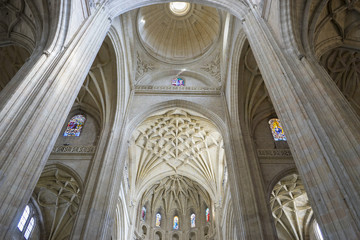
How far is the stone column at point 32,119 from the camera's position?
14.5 ft

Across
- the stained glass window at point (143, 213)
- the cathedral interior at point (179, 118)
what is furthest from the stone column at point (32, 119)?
the stained glass window at point (143, 213)

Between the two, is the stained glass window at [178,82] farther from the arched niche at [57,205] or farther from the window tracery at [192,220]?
the window tracery at [192,220]

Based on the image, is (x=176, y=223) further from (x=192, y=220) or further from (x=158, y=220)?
(x=158, y=220)

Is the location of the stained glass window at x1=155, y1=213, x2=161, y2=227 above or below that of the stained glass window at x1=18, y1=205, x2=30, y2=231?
above

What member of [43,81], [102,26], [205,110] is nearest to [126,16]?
[102,26]

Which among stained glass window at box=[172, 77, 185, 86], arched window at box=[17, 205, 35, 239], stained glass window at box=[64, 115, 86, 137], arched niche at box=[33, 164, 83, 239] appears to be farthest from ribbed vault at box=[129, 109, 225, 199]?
arched window at box=[17, 205, 35, 239]

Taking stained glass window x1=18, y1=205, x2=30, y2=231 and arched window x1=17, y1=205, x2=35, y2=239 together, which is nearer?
stained glass window x1=18, y1=205, x2=30, y2=231

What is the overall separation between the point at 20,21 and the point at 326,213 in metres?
11.7

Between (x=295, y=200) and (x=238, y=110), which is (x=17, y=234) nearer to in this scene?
(x=238, y=110)

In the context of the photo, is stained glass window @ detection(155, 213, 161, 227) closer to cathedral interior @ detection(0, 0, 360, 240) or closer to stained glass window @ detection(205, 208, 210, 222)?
cathedral interior @ detection(0, 0, 360, 240)

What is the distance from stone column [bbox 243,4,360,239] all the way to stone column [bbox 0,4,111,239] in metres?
5.31

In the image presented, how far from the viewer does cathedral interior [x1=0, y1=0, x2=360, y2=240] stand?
4914 mm

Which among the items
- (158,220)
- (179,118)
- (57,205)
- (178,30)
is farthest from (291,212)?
(178,30)

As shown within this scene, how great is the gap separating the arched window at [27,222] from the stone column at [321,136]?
1428 cm
